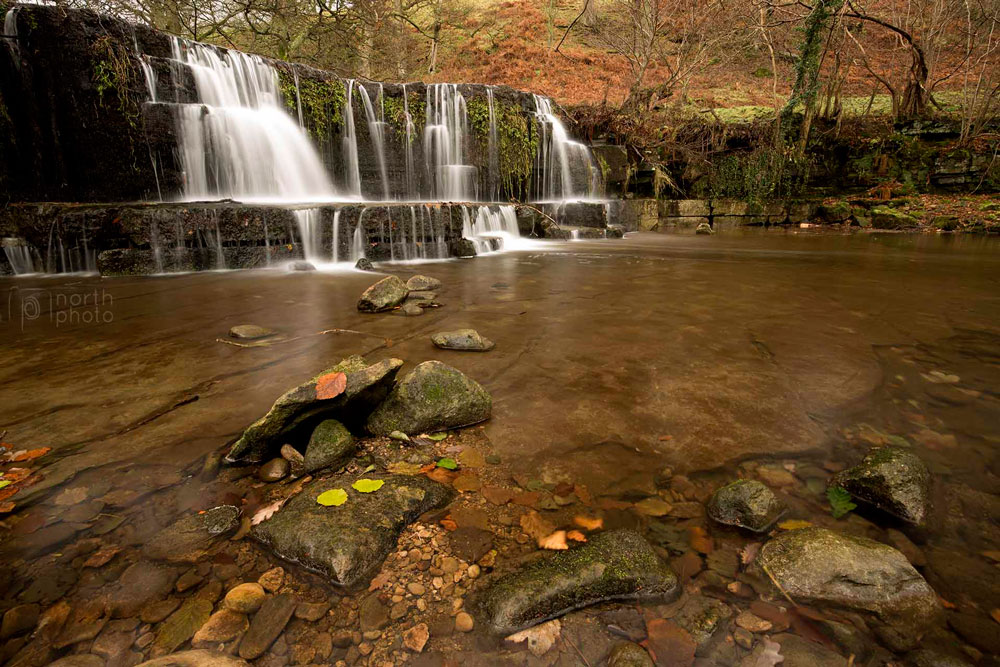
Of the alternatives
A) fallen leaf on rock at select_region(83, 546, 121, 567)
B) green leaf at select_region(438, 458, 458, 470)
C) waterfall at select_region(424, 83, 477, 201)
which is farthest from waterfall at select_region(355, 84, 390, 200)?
fallen leaf on rock at select_region(83, 546, 121, 567)

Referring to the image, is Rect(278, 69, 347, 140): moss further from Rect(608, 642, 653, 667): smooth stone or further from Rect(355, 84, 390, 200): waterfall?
Rect(608, 642, 653, 667): smooth stone

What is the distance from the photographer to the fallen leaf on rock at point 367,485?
1619mm

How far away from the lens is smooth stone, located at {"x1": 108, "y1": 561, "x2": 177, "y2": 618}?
1200mm

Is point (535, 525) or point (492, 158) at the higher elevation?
point (492, 158)

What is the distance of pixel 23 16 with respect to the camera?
730cm

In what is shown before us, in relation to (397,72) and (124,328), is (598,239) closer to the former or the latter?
(124,328)

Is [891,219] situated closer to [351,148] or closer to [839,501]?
[351,148]

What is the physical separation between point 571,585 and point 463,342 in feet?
6.94

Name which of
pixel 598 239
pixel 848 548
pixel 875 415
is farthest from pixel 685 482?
pixel 598 239

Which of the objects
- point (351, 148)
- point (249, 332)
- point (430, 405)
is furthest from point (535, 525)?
point (351, 148)

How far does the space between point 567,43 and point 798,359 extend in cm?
2811

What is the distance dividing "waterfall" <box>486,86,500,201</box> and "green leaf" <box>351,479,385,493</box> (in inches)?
486

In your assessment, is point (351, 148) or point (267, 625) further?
point (351, 148)

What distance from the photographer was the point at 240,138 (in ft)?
29.8
